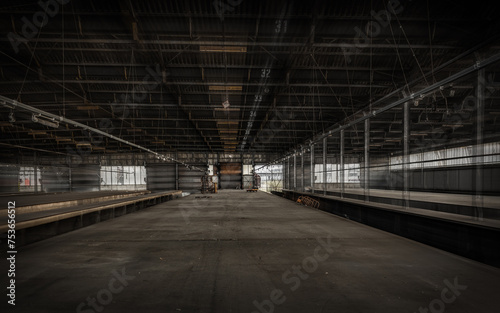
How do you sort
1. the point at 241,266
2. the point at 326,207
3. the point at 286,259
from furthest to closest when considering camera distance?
the point at 326,207 < the point at 286,259 < the point at 241,266

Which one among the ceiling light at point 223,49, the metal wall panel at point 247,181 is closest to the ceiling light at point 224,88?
the ceiling light at point 223,49

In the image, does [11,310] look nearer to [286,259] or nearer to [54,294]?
[54,294]

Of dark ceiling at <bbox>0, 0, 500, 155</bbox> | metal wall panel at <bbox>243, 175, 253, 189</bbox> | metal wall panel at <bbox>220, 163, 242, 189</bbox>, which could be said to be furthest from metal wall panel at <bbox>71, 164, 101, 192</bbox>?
dark ceiling at <bbox>0, 0, 500, 155</bbox>

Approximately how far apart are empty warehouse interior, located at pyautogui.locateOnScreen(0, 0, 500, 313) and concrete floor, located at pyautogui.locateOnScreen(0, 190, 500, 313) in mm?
31

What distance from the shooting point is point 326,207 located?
39.7ft

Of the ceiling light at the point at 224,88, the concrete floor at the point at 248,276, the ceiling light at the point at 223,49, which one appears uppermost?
the ceiling light at the point at 223,49

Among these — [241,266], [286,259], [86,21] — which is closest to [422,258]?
[286,259]

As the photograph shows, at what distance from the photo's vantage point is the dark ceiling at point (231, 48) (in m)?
7.98

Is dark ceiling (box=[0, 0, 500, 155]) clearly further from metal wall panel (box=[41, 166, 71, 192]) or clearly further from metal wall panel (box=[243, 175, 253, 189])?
metal wall panel (box=[243, 175, 253, 189])

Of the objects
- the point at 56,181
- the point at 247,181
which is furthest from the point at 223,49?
the point at 56,181

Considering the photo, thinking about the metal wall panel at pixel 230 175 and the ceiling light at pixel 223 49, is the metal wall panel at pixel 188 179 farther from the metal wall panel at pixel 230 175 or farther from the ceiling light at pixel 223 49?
the ceiling light at pixel 223 49

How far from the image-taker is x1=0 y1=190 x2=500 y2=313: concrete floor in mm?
2984

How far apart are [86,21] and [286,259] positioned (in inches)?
387

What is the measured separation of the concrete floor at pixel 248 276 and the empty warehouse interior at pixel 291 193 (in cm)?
3
